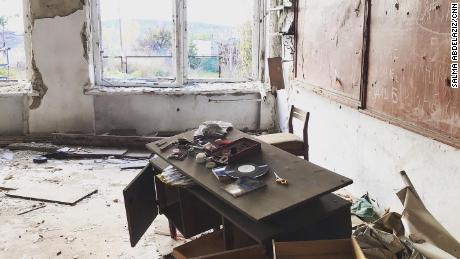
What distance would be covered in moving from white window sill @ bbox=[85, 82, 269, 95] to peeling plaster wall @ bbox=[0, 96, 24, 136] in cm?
84

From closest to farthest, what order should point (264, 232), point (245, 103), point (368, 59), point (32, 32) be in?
point (264, 232)
point (368, 59)
point (32, 32)
point (245, 103)

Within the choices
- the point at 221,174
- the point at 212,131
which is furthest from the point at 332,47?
the point at 221,174

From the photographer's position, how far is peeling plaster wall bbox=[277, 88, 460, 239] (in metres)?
2.27

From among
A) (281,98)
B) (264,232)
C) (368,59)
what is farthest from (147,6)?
(264,232)

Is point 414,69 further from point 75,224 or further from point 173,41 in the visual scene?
point 173,41

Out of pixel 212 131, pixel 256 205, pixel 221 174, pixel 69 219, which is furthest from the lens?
pixel 69 219

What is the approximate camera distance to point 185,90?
5375 millimetres

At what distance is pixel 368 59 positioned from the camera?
2.99 meters

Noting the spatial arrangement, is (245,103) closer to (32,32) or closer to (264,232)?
(32,32)

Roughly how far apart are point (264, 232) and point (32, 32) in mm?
4329

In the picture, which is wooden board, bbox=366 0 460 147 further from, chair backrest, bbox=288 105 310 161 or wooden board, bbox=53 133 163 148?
wooden board, bbox=53 133 163 148

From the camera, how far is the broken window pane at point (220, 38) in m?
5.45

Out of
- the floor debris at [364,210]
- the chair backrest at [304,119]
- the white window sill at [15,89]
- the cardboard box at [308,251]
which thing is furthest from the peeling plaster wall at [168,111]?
the cardboard box at [308,251]

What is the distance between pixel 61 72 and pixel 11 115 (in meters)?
0.81
